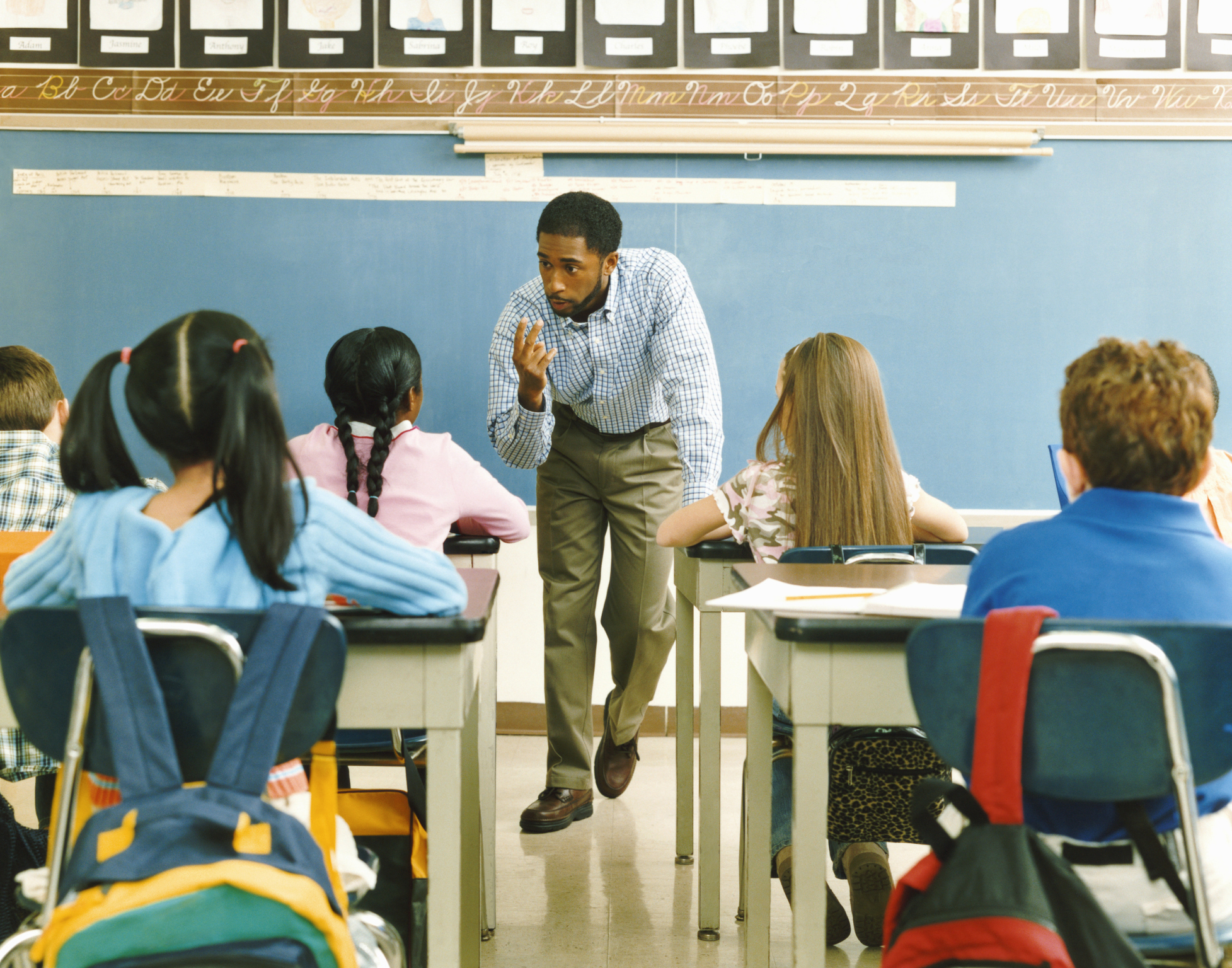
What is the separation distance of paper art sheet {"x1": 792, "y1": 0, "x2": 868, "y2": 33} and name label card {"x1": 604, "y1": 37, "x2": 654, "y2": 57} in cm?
45

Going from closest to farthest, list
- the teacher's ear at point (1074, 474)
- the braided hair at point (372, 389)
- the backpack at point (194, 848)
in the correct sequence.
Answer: the backpack at point (194, 848)
the teacher's ear at point (1074, 474)
the braided hair at point (372, 389)

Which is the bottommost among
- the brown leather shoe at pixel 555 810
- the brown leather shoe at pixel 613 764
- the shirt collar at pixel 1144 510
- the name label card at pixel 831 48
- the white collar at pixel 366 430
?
the brown leather shoe at pixel 555 810

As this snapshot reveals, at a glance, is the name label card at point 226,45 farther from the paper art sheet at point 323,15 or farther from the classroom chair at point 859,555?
the classroom chair at point 859,555

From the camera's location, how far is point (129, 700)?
0.95m

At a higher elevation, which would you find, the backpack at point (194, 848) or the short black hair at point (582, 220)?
the short black hair at point (582, 220)

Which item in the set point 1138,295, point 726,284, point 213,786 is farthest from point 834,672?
point 1138,295

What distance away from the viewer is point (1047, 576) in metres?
1.05

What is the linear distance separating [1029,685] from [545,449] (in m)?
1.79

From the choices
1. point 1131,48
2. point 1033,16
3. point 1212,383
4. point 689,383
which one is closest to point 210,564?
point 689,383

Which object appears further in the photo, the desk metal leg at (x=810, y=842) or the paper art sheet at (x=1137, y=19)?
the paper art sheet at (x=1137, y=19)

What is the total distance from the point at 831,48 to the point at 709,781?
2.29 meters

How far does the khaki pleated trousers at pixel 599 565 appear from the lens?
103 inches

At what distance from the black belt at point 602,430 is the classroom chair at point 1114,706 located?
1.73m

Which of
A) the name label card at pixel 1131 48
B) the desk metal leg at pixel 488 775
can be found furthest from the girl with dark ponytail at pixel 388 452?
the name label card at pixel 1131 48
